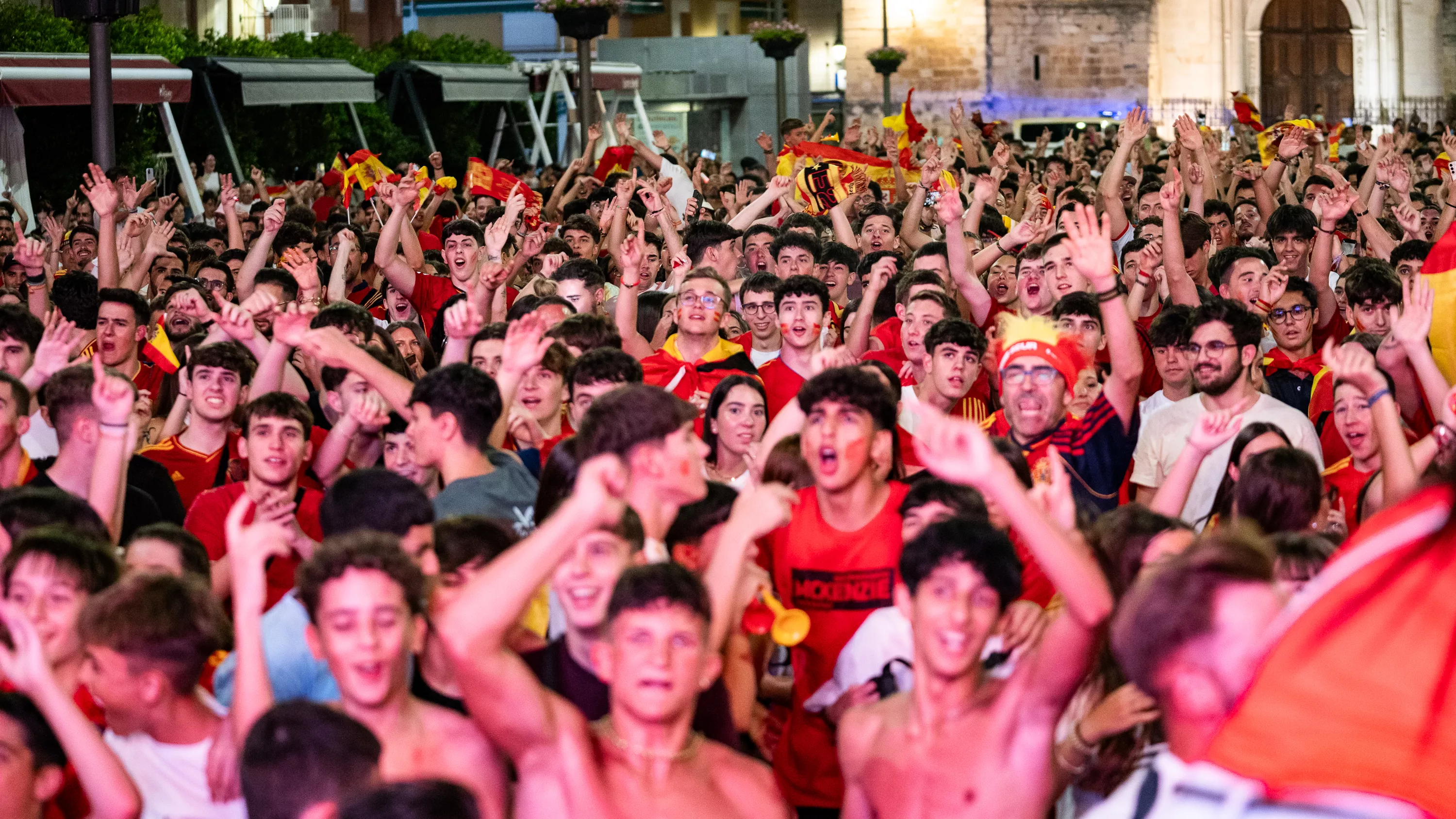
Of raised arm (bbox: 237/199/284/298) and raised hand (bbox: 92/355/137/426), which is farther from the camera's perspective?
raised arm (bbox: 237/199/284/298)

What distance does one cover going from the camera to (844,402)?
4.79 meters

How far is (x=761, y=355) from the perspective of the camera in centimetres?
771

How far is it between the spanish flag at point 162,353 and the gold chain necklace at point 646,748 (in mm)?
4201

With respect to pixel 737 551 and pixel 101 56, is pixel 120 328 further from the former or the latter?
pixel 101 56

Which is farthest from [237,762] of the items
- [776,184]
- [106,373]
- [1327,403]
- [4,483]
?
[776,184]

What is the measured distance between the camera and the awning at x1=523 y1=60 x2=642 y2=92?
24453mm

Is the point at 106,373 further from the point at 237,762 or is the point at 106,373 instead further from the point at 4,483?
the point at 237,762

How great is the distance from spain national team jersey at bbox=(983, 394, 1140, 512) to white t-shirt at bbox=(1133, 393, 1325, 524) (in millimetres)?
209

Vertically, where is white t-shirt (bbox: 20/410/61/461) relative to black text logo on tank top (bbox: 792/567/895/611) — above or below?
above

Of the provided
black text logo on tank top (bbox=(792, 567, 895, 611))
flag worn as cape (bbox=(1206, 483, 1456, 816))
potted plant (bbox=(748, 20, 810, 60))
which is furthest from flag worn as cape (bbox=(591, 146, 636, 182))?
flag worn as cape (bbox=(1206, 483, 1456, 816))

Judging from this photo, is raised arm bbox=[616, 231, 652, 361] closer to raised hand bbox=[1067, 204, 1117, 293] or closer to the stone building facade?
raised hand bbox=[1067, 204, 1117, 293]

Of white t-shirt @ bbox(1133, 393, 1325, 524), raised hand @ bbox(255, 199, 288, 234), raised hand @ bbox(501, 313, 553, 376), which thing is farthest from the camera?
raised hand @ bbox(255, 199, 288, 234)

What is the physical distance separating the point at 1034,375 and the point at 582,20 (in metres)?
12.9

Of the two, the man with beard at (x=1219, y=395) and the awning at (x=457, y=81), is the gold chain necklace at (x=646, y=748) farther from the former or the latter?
the awning at (x=457, y=81)
